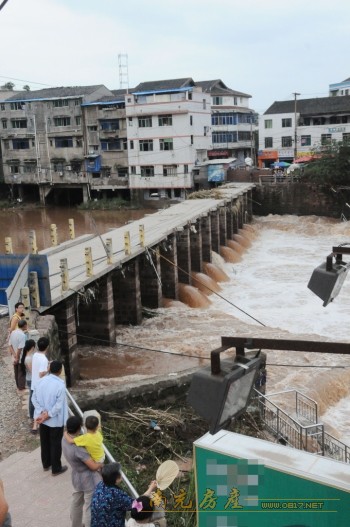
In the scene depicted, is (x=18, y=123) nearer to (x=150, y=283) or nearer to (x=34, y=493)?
(x=150, y=283)

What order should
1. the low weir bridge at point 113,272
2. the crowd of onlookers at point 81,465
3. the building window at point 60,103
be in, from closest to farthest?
the crowd of onlookers at point 81,465 → the low weir bridge at point 113,272 → the building window at point 60,103

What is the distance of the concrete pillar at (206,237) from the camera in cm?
2761

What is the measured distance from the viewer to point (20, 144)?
51.5m

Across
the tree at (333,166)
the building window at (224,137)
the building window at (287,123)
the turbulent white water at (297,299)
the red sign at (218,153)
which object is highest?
the building window at (287,123)

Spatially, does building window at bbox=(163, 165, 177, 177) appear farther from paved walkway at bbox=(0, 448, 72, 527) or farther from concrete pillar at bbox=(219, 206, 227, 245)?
paved walkway at bbox=(0, 448, 72, 527)

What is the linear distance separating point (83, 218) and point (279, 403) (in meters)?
36.0

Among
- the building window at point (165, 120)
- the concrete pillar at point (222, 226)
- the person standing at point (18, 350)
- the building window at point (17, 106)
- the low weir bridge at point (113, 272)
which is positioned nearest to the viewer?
the person standing at point (18, 350)

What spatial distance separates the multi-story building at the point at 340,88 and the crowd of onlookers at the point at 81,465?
204 feet

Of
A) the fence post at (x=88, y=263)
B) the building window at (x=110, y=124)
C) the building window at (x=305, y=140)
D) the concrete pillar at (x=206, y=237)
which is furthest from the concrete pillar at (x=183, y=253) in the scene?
the building window at (x=305, y=140)

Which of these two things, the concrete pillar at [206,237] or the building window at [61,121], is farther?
the building window at [61,121]

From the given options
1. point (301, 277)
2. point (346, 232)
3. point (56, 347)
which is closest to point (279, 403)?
point (56, 347)

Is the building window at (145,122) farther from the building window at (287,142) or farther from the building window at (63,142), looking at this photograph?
the building window at (287,142)

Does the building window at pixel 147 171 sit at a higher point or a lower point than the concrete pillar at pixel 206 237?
higher

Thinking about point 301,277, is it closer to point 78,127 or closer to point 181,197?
point 181,197
